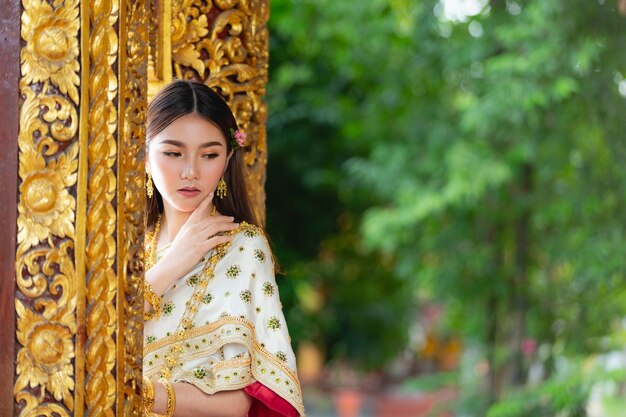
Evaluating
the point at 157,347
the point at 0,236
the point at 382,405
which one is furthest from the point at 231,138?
the point at 382,405

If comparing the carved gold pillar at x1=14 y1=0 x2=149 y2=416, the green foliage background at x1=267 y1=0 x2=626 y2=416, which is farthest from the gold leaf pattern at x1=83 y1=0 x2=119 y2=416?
the green foliage background at x1=267 y1=0 x2=626 y2=416

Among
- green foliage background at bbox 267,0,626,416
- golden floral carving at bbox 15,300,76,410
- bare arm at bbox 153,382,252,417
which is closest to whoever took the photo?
golden floral carving at bbox 15,300,76,410

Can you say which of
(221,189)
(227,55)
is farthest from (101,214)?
(227,55)

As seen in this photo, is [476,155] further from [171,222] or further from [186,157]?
[186,157]

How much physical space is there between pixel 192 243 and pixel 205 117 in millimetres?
281

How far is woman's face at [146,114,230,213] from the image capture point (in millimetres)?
2488

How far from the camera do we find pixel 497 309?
11078 mm

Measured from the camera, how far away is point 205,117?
8.24ft

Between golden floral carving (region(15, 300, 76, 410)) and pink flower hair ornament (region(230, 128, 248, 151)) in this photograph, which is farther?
pink flower hair ornament (region(230, 128, 248, 151))

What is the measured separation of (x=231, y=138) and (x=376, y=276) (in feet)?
35.7

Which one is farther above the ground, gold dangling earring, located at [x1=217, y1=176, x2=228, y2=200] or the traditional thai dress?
gold dangling earring, located at [x1=217, y1=176, x2=228, y2=200]

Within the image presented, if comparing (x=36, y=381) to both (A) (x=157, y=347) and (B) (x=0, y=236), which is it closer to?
(B) (x=0, y=236)

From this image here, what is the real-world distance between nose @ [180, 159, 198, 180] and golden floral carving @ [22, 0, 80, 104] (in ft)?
1.45

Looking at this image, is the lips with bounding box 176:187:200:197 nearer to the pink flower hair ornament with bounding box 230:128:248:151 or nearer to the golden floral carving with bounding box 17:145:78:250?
the pink flower hair ornament with bounding box 230:128:248:151
